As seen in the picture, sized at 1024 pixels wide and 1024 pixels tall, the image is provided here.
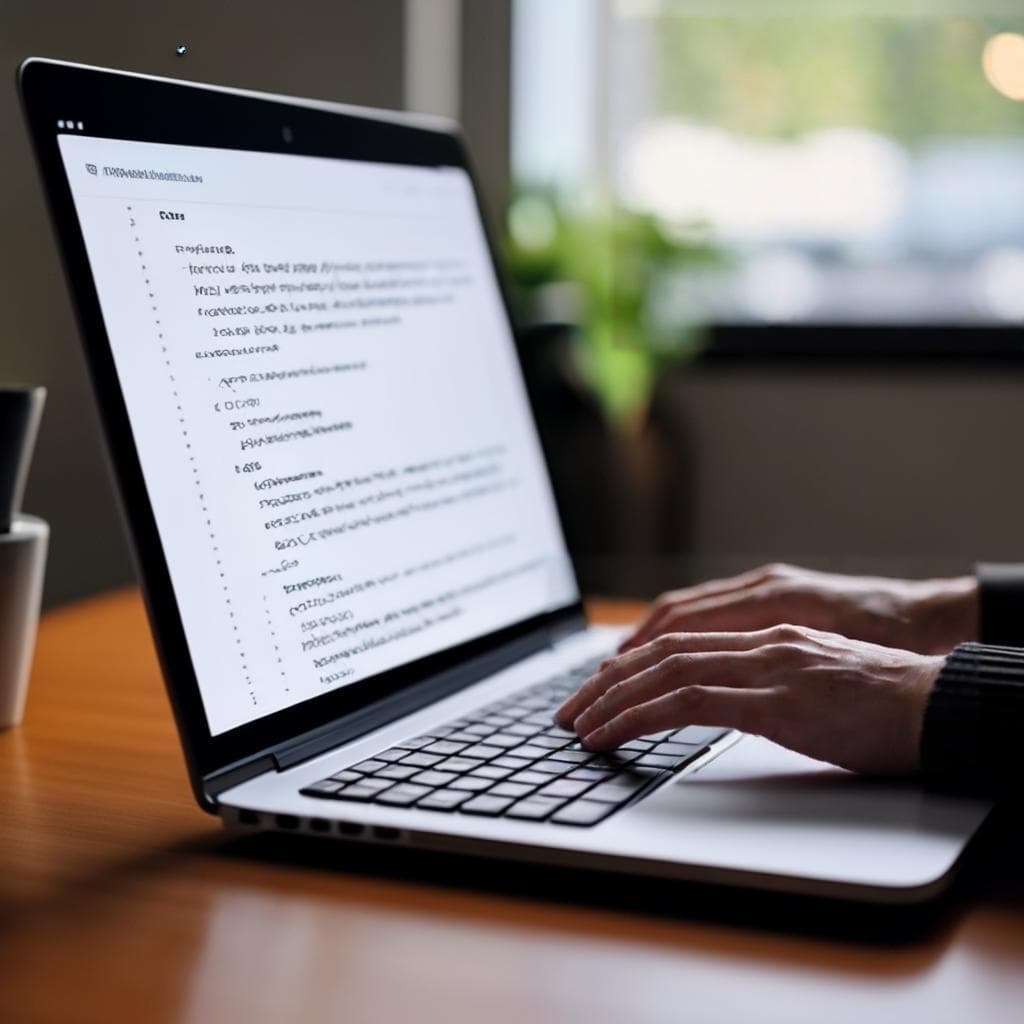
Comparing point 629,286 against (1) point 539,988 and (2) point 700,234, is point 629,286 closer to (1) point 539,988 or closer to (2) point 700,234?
(2) point 700,234

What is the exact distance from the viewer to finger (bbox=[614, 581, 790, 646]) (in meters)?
0.92

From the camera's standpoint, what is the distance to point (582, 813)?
596mm

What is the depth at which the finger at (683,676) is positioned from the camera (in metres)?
0.68

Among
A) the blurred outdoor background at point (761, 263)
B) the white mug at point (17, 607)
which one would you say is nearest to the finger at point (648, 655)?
the white mug at point (17, 607)

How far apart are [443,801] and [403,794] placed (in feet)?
0.07

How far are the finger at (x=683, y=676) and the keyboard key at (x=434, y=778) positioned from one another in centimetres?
8

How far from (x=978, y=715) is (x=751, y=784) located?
0.11 metres

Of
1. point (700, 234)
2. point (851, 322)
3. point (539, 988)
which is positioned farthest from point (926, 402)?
point (539, 988)

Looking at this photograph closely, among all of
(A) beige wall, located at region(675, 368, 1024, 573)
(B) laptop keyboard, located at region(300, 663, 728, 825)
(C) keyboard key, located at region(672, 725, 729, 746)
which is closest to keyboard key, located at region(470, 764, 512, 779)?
(B) laptop keyboard, located at region(300, 663, 728, 825)

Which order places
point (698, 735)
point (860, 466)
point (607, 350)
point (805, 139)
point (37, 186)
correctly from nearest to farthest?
point (698, 735)
point (37, 186)
point (607, 350)
point (860, 466)
point (805, 139)

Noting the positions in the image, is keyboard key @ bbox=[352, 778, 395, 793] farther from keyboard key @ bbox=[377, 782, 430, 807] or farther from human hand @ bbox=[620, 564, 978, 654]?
human hand @ bbox=[620, 564, 978, 654]

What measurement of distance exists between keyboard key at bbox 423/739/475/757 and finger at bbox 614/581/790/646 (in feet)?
0.79

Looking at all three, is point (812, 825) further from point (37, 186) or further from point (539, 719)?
point (37, 186)

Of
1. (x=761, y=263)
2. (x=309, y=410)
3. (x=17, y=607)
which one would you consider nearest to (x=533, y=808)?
(x=309, y=410)
